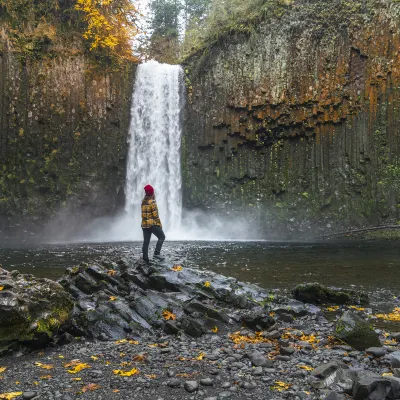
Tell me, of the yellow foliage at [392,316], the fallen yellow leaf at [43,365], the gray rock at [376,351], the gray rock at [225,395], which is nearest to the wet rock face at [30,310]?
the fallen yellow leaf at [43,365]

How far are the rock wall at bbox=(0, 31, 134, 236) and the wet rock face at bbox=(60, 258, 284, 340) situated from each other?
1666 cm

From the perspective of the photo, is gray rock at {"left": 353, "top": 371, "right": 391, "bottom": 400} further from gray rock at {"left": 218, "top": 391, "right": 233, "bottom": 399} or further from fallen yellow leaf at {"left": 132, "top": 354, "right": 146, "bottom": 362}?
fallen yellow leaf at {"left": 132, "top": 354, "right": 146, "bottom": 362}

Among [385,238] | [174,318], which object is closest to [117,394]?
[174,318]

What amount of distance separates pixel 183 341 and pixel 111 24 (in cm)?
2529

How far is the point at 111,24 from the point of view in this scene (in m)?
25.7

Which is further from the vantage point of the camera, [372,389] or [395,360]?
[395,360]

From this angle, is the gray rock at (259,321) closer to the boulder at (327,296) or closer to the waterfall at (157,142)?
the boulder at (327,296)

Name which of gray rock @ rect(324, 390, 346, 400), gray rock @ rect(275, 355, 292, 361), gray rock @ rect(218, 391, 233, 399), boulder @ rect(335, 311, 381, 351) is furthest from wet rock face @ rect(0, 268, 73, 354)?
boulder @ rect(335, 311, 381, 351)

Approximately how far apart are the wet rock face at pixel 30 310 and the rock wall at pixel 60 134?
1890 centimetres

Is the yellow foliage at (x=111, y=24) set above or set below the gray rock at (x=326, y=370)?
above

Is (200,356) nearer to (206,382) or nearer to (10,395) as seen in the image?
(206,382)

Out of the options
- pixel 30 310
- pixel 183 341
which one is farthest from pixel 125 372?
pixel 30 310

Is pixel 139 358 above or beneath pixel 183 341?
above

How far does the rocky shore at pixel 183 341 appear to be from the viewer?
11.9ft
